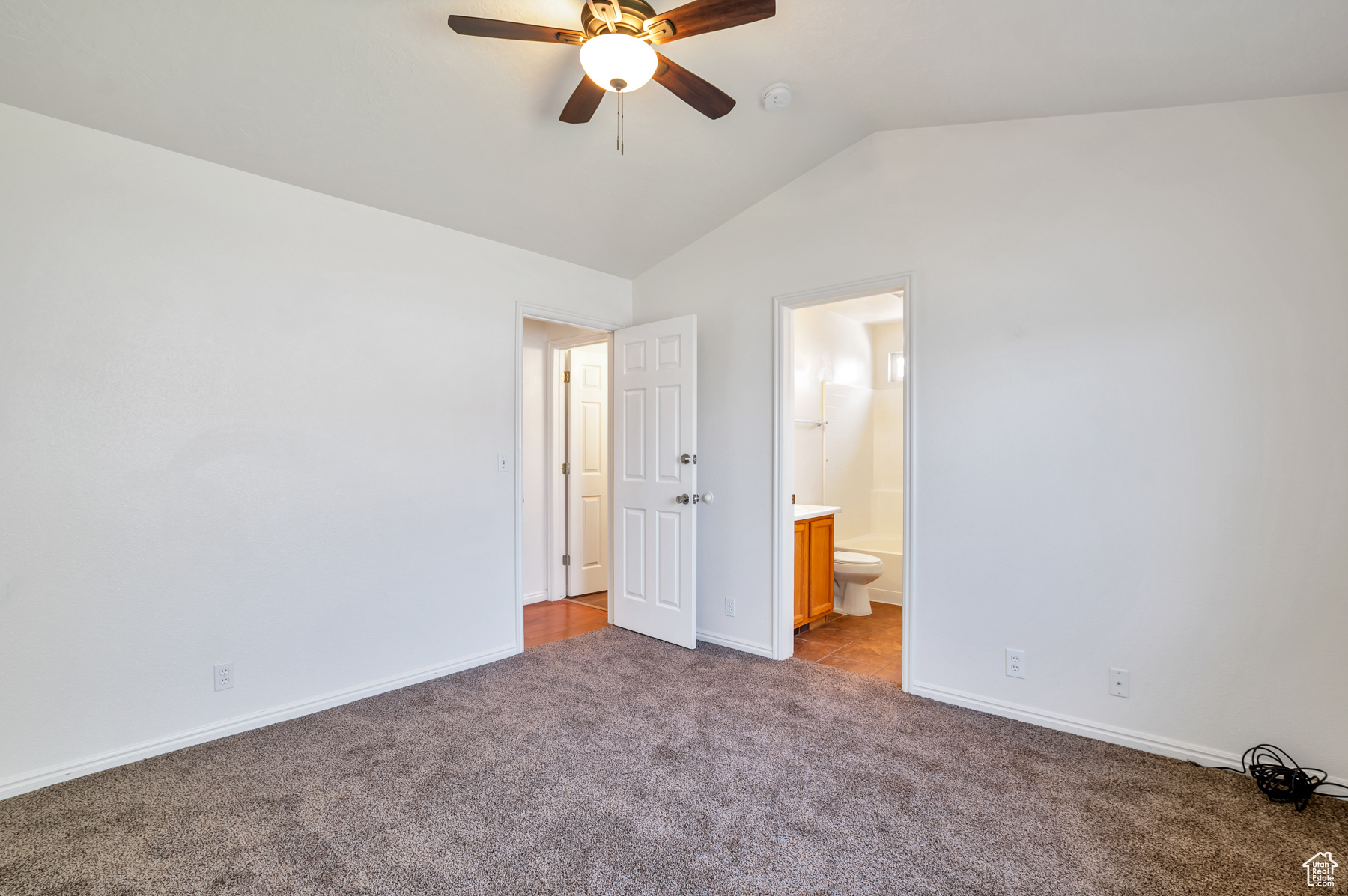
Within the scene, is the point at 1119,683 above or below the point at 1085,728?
above

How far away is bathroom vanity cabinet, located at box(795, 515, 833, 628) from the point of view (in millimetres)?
4027

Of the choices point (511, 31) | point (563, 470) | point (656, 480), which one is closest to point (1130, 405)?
point (656, 480)

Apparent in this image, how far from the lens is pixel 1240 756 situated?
231 cm

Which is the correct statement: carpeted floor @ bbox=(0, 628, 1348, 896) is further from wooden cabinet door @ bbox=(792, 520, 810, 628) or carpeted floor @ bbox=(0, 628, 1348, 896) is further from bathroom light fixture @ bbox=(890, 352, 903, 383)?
→ bathroom light fixture @ bbox=(890, 352, 903, 383)

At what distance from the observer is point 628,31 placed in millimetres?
1889

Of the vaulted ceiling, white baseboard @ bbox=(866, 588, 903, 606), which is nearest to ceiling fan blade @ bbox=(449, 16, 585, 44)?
the vaulted ceiling

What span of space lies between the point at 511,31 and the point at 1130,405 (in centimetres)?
262

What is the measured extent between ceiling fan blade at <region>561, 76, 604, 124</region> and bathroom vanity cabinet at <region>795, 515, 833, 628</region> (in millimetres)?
2643

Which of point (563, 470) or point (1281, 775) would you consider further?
point (563, 470)

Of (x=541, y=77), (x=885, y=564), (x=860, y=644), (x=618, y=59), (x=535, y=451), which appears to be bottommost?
(x=860, y=644)

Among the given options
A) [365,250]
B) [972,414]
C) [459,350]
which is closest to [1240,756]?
[972,414]

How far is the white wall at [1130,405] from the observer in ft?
7.30

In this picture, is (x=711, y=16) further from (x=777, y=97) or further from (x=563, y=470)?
(x=563, y=470)

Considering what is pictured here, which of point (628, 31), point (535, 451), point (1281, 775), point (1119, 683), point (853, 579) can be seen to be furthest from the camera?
point (535, 451)
